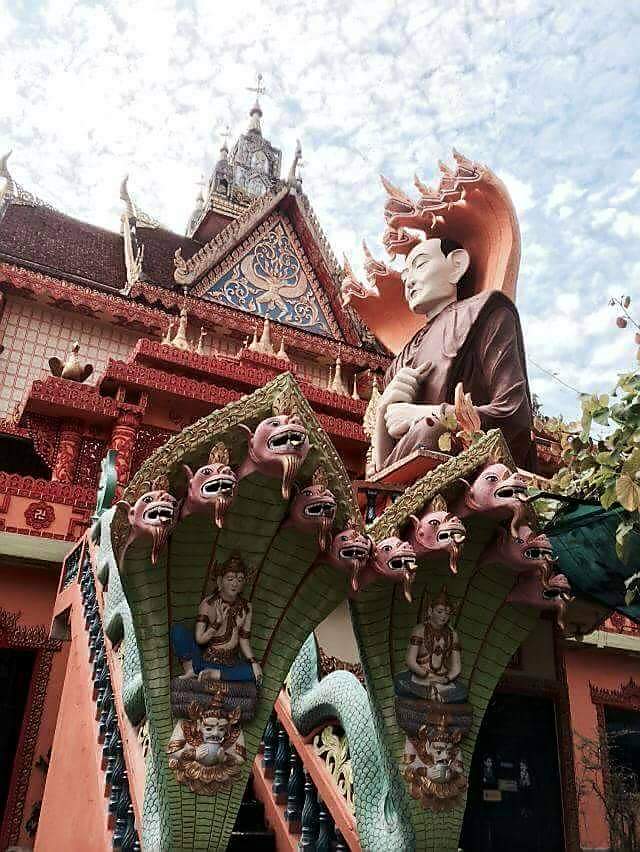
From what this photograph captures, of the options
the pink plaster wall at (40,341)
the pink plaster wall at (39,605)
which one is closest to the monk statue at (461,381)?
the pink plaster wall at (39,605)

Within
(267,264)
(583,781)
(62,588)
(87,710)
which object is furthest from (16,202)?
(583,781)

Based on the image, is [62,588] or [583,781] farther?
[583,781]

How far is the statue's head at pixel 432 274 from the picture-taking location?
4.29 m

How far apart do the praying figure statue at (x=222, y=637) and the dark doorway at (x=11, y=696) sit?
16.9ft

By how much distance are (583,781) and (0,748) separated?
594 cm

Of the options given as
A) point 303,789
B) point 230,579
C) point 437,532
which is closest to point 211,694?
point 230,579

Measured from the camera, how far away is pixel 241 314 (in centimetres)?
1244

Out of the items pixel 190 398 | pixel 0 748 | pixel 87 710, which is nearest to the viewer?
pixel 87 710

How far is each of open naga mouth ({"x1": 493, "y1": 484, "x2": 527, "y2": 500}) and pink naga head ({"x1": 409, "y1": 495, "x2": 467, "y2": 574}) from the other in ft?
0.54

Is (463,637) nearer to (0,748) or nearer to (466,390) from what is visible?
(466,390)

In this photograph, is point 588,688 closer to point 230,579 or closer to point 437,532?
point 437,532

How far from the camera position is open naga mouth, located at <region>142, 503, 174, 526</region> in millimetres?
2238

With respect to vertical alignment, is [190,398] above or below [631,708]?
above

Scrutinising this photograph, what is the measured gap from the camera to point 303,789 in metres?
3.27
